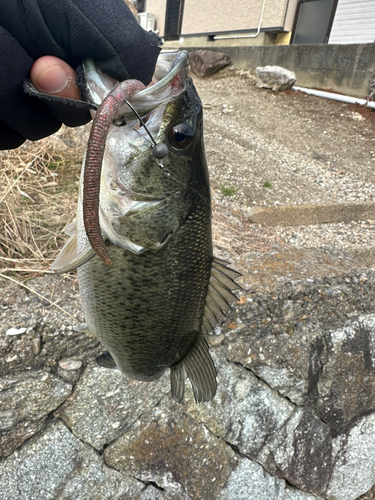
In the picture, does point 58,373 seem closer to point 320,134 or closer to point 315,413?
point 315,413

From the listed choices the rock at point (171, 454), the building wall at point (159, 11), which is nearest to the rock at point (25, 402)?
the rock at point (171, 454)

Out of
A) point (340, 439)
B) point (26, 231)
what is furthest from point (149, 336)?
point (340, 439)

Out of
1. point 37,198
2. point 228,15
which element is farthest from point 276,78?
point 37,198

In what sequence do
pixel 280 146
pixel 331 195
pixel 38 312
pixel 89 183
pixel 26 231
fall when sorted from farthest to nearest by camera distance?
pixel 280 146 < pixel 331 195 < pixel 26 231 < pixel 38 312 < pixel 89 183

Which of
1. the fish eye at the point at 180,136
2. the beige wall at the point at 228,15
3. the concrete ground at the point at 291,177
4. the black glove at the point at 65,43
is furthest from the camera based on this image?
the beige wall at the point at 228,15

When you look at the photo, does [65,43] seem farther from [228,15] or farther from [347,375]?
[228,15]

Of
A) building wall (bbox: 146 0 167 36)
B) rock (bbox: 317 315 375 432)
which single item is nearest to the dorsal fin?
rock (bbox: 317 315 375 432)

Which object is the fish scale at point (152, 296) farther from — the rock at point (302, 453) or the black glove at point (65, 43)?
the rock at point (302, 453)
